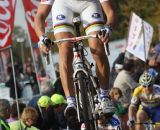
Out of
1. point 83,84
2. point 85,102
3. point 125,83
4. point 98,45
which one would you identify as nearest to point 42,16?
point 98,45

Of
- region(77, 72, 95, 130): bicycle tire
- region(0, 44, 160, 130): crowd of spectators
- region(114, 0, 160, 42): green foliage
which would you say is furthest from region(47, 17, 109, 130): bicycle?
region(114, 0, 160, 42): green foliage

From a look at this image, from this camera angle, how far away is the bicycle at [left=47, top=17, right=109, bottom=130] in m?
9.19

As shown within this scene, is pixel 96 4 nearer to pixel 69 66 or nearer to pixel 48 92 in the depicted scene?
pixel 69 66

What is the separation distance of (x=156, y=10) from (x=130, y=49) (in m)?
35.1

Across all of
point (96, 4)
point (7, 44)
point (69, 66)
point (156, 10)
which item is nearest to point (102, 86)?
point (69, 66)

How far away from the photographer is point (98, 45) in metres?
9.54

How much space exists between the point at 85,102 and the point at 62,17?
1.27m

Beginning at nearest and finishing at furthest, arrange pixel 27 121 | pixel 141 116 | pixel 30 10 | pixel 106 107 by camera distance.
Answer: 1. pixel 106 107
2. pixel 27 121
3. pixel 141 116
4. pixel 30 10

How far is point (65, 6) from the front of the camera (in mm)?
9727

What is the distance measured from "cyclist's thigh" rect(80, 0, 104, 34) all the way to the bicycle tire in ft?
2.37

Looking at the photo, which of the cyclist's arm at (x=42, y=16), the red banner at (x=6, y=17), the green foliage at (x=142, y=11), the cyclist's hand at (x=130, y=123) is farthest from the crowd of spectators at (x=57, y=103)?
the green foliage at (x=142, y=11)

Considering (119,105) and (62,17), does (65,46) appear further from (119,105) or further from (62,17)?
(119,105)

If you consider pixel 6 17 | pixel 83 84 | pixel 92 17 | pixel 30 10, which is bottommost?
pixel 83 84

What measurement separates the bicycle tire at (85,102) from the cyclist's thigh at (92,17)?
28.5 inches
